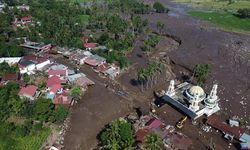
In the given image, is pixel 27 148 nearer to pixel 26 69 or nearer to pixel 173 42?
pixel 26 69

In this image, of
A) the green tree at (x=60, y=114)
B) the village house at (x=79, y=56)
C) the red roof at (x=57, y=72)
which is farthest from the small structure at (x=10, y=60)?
the green tree at (x=60, y=114)

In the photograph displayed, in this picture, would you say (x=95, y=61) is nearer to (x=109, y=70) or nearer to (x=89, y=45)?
(x=109, y=70)

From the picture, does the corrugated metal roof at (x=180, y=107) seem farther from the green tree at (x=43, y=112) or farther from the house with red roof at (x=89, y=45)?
the house with red roof at (x=89, y=45)

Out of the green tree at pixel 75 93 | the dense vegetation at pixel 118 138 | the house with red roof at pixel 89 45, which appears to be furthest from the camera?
the house with red roof at pixel 89 45

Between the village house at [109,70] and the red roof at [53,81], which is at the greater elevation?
the red roof at [53,81]

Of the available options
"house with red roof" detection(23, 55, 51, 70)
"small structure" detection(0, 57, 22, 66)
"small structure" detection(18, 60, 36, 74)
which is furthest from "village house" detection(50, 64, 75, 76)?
"small structure" detection(0, 57, 22, 66)

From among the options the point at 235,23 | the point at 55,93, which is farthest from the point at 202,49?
the point at 55,93
